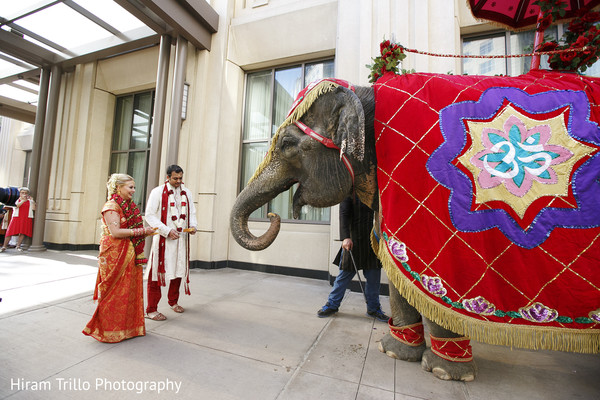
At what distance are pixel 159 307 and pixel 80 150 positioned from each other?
687cm

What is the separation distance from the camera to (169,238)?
3371 mm

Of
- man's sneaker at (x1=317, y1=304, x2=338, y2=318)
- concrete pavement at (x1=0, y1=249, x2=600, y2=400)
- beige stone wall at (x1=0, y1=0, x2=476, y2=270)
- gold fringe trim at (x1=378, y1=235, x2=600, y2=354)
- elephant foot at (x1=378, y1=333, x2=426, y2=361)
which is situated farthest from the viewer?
beige stone wall at (x1=0, y1=0, x2=476, y2=270)

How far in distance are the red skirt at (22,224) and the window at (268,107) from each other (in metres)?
5.91

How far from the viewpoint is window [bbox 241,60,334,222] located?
6.47 m

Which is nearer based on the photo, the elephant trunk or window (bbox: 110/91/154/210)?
the elephant trunk

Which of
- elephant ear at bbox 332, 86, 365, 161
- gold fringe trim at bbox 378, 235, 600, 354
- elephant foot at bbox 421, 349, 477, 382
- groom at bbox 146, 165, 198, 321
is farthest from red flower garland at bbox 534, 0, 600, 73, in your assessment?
groom at bbox 146, 165, 198, 321

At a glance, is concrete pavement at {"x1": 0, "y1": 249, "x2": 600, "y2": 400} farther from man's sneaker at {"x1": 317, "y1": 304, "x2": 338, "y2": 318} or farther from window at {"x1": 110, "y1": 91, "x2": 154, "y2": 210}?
window at {"x1": 110, "y1": 91, "x2": 154, "y2": 210}

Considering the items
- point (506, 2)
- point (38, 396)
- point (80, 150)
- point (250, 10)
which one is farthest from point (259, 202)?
point (80, 150)

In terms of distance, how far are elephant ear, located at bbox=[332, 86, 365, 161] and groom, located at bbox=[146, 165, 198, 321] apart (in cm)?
→ 222

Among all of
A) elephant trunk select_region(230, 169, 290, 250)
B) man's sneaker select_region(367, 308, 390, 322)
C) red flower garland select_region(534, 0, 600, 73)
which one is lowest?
man's sneaker select_region(367, 308, 390, 322)

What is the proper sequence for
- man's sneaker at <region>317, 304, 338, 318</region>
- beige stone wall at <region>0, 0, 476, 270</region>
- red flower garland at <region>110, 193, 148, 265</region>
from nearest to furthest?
1. red flower garland at <region>110, 193, 148, 265</region>
2. man's sneaker at <region>317, 304, 338, 318</region>
3. beige stone wall at <region>0, 0, 476, 270</region>

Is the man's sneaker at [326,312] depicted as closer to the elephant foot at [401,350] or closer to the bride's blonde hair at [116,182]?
the elephant foot at [401,350]

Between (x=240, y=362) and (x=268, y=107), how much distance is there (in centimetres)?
574

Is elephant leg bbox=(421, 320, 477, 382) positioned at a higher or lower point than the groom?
lower
